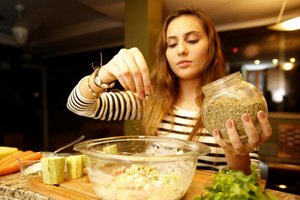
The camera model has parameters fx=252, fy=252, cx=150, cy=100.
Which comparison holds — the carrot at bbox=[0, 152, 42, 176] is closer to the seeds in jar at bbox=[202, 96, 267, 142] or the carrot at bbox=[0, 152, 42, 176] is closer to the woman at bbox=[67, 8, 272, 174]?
the woman at bbox=[67, 8, 272, 174]

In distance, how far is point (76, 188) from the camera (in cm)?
67

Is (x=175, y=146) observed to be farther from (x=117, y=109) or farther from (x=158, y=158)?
(x=117, y=109)

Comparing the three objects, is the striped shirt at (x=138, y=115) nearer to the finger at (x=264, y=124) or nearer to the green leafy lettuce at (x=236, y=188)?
the finger at (x=264, y=124)

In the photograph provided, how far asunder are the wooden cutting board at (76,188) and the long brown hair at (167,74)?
17.8 inches

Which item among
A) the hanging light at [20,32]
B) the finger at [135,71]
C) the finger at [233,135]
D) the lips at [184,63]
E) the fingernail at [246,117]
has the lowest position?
the finger at [233,135]

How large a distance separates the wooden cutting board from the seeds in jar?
156mm

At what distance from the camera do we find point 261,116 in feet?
1.88

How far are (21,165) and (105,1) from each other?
2307 mm

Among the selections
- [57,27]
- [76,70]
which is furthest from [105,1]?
[76,70]

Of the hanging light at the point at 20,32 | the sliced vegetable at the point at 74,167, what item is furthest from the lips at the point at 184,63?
the hanging light at the point at 20,32

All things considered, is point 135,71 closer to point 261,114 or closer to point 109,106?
point 261,114

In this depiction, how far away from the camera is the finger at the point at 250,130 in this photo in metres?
0.56

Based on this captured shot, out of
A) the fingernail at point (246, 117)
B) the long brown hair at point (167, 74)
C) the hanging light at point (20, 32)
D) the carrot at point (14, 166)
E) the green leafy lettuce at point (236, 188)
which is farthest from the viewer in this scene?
the hanging light at point (20, 32)

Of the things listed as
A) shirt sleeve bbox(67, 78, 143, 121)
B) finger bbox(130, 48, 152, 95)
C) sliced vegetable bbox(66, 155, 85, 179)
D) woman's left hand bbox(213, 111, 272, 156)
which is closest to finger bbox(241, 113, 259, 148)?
woman's left hand bbox(213, 111, 272, 156)
